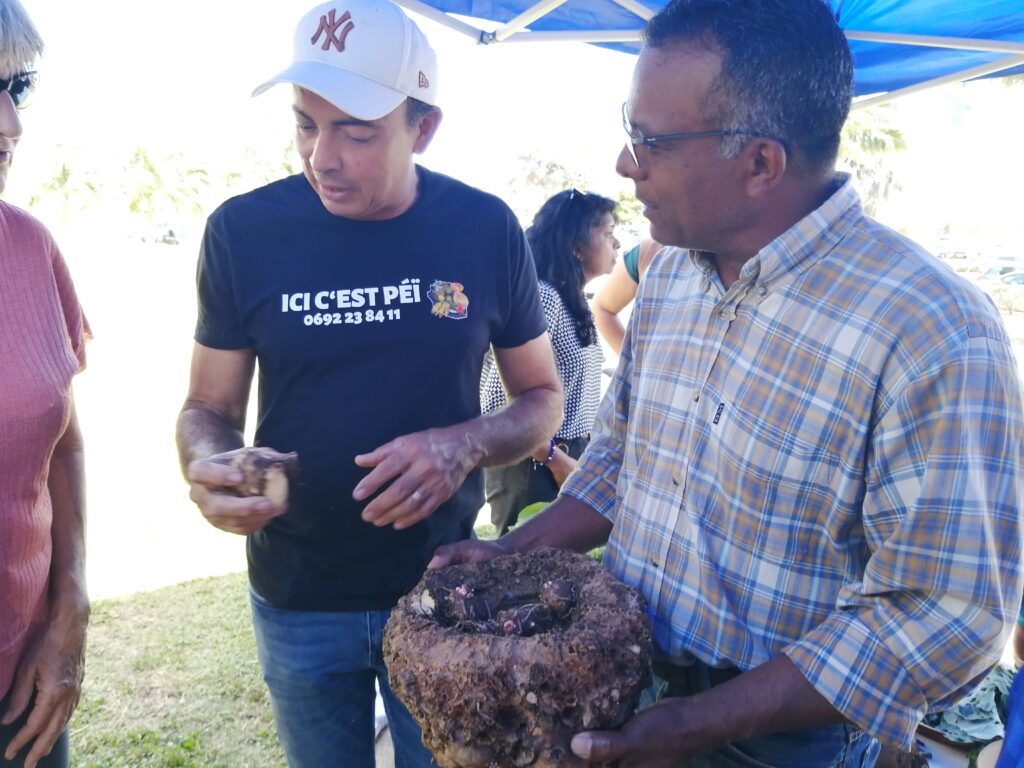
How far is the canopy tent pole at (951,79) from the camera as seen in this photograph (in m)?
4.03

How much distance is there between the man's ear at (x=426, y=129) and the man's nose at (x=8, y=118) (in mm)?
971

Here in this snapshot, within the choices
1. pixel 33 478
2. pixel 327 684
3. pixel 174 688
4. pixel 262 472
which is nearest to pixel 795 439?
pixel 262 472

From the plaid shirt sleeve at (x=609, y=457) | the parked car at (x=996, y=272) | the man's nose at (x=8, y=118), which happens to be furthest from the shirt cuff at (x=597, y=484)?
the parked car at (x=996, y=272)

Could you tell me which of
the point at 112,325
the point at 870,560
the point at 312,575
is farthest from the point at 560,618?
the point at 112,325

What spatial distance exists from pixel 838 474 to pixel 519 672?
674 millimetres

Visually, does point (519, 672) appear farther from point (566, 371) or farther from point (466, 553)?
point (566, 371)

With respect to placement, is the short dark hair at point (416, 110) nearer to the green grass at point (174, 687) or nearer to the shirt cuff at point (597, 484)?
the shirt cuff at point (597, 484)

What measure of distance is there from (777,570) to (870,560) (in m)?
0.17

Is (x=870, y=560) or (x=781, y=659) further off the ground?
(x=870, y=560)

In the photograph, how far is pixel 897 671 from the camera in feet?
4.18

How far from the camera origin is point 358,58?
1937mm

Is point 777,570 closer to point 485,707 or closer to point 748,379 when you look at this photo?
point 748,379

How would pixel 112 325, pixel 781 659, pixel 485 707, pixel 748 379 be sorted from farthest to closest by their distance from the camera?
pixel 112 325 → pixel 748 379 → pixel 781 659 → pixel 485 707

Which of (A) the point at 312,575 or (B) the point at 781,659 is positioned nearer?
(B) the point at 781,659
